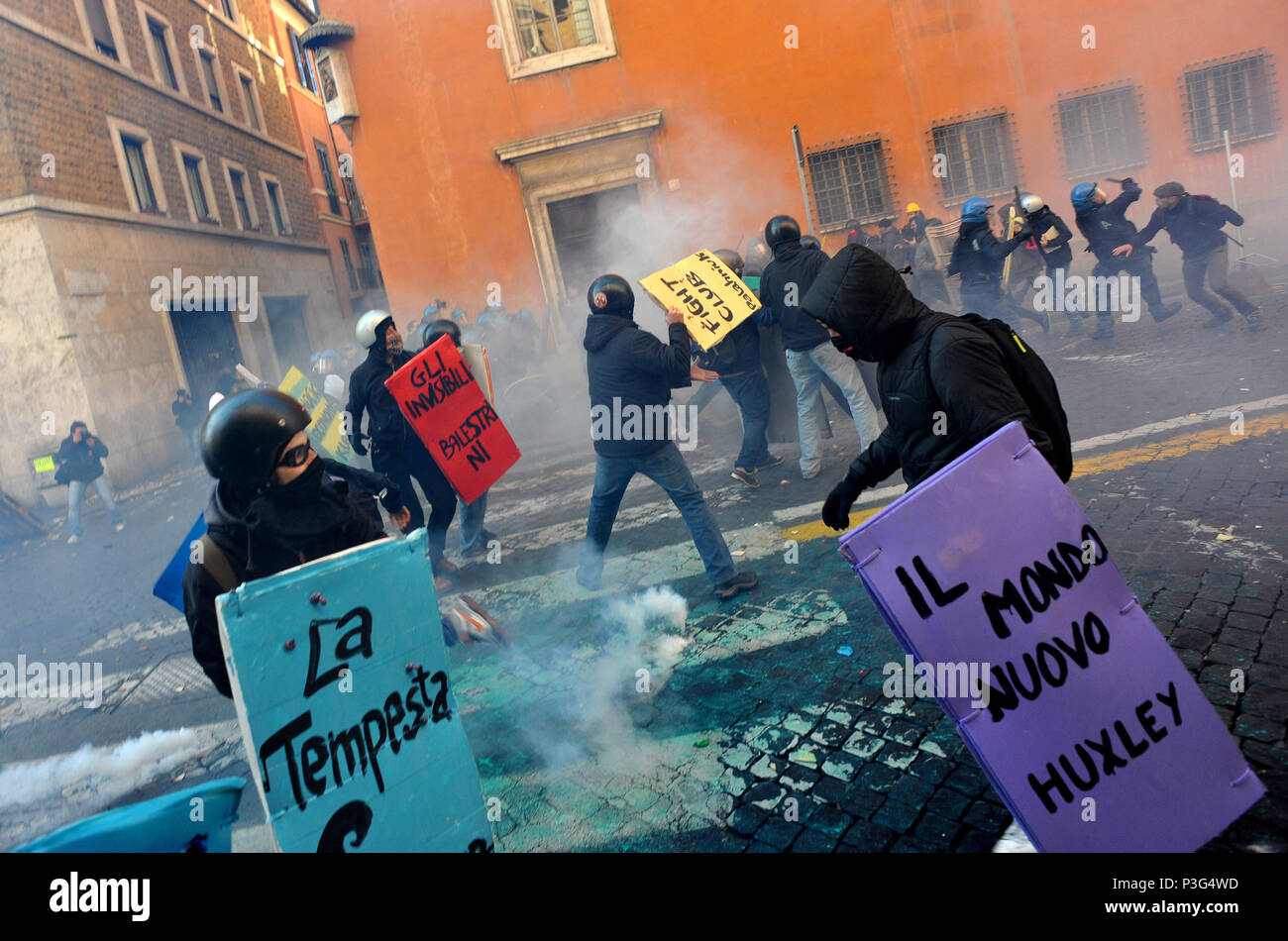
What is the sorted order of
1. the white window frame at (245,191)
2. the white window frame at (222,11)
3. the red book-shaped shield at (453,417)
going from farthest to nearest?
1. the white window frame at (222,11)
2. the white window frame at (245,191)
3. the red book-shaped shield at (453,417)

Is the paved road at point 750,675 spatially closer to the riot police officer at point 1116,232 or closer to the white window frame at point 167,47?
the riot police officer at point 1116,232

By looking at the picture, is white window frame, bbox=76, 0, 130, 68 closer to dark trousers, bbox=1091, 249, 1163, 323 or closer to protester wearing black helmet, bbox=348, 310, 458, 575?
protester wearing black helmet, bbox=348, 310, 458, 575

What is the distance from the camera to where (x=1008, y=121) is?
51.9ft

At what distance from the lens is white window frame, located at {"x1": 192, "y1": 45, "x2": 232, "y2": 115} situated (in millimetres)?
21625

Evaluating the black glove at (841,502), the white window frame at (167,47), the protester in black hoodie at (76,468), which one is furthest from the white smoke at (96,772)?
the white window frame at (167,47)

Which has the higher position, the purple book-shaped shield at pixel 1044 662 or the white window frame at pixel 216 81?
the white window frame at pixel 216 81

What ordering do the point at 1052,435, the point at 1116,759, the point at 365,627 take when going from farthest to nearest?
the point at 1052,435
the point at 365,627
the point at 1116,759

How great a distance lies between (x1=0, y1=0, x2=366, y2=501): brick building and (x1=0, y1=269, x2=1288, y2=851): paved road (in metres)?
8.72

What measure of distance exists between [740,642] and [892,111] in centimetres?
1471

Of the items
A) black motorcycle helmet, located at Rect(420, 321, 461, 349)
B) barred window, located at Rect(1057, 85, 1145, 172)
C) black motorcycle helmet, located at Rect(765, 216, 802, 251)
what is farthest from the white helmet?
barred window, located at Rect(1057, 85, 1145, 172)

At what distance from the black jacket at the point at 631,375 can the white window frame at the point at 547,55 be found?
41.9 feet

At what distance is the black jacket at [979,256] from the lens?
333 inches
